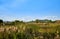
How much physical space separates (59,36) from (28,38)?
5.83 meters

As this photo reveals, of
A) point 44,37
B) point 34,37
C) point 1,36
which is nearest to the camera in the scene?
point 1,36

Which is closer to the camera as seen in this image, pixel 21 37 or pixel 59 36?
pixel 21 37

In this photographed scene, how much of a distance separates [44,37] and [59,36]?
2253mm

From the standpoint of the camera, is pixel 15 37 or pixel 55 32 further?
pixel 55 32

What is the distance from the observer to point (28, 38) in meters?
24.2

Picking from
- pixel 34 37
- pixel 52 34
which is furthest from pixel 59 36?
pixel 34 37

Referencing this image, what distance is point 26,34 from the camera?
24891 millimetres

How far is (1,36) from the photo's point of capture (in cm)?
2364

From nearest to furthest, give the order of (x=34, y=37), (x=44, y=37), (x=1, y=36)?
1. (x=1, y=36)
2. (x=34, y=37)
3. (x=44, y=37)

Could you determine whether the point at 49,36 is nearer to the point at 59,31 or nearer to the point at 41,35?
the point at 41,35

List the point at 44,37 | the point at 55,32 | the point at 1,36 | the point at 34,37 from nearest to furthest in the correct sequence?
the point at 1,36 → the point at 34,37 → the point at 44,37 → the point at 55,32

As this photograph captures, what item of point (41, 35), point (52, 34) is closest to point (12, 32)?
point (41, 35)

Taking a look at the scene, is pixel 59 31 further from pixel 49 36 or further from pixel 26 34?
pixel 26 34

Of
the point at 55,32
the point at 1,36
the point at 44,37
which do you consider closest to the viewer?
the point at 1,36
